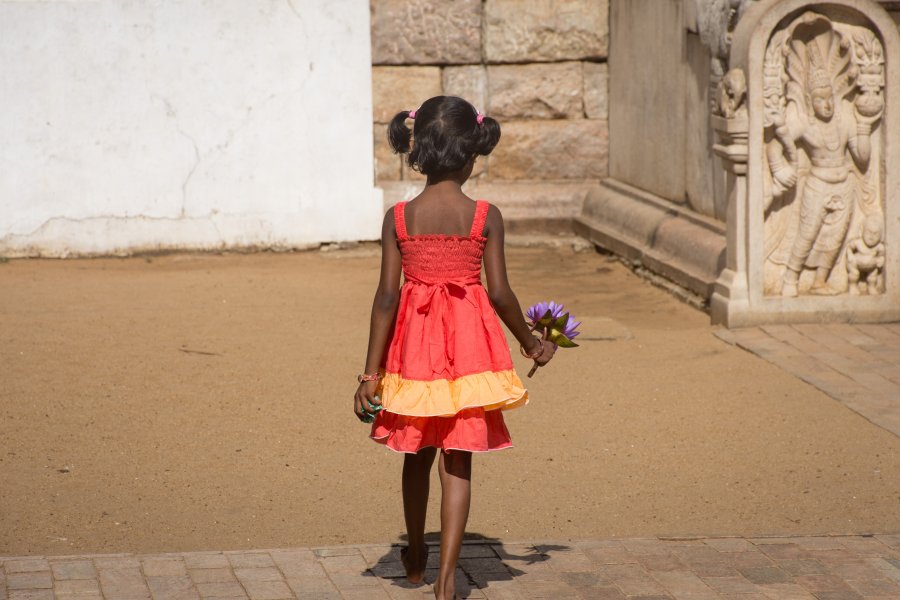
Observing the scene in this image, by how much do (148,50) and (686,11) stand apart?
3860mm

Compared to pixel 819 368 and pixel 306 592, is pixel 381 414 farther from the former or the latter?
pixel 819 368

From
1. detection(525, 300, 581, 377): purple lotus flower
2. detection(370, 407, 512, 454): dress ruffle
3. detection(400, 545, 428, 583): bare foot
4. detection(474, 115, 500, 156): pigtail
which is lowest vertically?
detection(400, 545, 428, 583): bare foot

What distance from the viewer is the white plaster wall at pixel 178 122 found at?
9672mm

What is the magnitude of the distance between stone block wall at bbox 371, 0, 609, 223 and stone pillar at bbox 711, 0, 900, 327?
3236 mm

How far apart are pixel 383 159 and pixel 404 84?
0.64 metres

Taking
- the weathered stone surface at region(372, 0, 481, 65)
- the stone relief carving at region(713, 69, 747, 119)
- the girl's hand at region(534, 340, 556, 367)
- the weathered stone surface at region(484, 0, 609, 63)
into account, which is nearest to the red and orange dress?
the girl's hand at region(534, 340, 556, 367)

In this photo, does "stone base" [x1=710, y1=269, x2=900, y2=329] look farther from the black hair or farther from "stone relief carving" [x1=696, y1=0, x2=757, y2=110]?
the black hair

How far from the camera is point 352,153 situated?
10.2m

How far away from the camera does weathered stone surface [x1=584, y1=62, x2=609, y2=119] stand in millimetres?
10828

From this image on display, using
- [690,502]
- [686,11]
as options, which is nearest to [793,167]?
[686,11]

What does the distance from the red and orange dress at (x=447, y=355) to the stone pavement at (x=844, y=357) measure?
8.48 ft

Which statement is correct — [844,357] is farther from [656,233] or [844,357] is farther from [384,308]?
[384,308]

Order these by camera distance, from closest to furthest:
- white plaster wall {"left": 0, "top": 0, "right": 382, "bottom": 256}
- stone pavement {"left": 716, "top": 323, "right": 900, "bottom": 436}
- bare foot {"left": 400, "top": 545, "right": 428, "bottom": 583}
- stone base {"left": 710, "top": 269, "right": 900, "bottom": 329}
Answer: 1. bare foot {"left": 400, "top": 545, "right": 428, "bottom": 583}
2. stone pavement {"left": 716, "top": 323, "right": 900, "bottom": 436}
3. stone base {"left": 710, "top": 269, "right": 900, "bottom": 329}
4. white plaster wall {"left": 0, "top": 0, "right": 382, "bottom": 256}

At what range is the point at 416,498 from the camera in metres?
4.20
